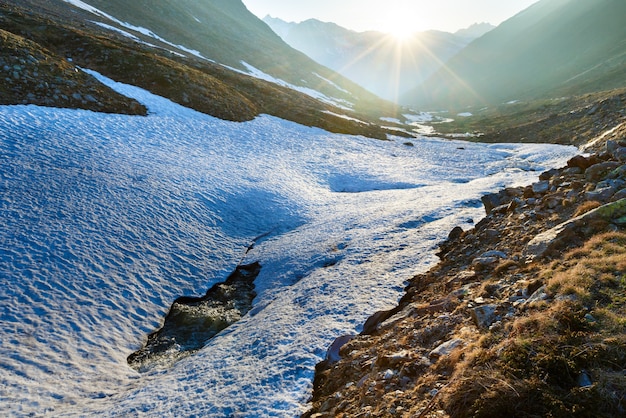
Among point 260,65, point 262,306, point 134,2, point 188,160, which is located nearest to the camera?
point 262,306

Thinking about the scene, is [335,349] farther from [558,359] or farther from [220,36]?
[220,36]

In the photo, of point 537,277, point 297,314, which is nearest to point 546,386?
point 537,277

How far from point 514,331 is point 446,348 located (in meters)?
1.52

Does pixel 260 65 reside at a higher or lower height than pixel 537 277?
higher

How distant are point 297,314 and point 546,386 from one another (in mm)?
8125

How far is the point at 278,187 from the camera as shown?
25656 millimetres

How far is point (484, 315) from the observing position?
804 cm

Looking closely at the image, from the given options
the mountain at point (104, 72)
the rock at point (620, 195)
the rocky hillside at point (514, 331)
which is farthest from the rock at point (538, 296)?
the mountain at point (104, 72)

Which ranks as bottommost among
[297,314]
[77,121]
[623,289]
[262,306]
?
[262,306]

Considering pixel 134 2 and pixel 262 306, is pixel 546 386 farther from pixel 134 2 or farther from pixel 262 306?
pixel 134 2

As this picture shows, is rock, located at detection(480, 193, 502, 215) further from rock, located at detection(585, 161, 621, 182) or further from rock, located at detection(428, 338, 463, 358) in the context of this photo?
rock, located at detection(428, 338, 463, 358)

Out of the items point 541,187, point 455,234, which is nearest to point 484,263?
point 455,234

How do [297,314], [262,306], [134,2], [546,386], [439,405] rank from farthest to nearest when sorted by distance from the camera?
1. [134,2]
2. [262,306]
3. [297,314]
4. [439,405]
5. [546,386]

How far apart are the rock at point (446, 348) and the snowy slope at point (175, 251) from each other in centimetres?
336
